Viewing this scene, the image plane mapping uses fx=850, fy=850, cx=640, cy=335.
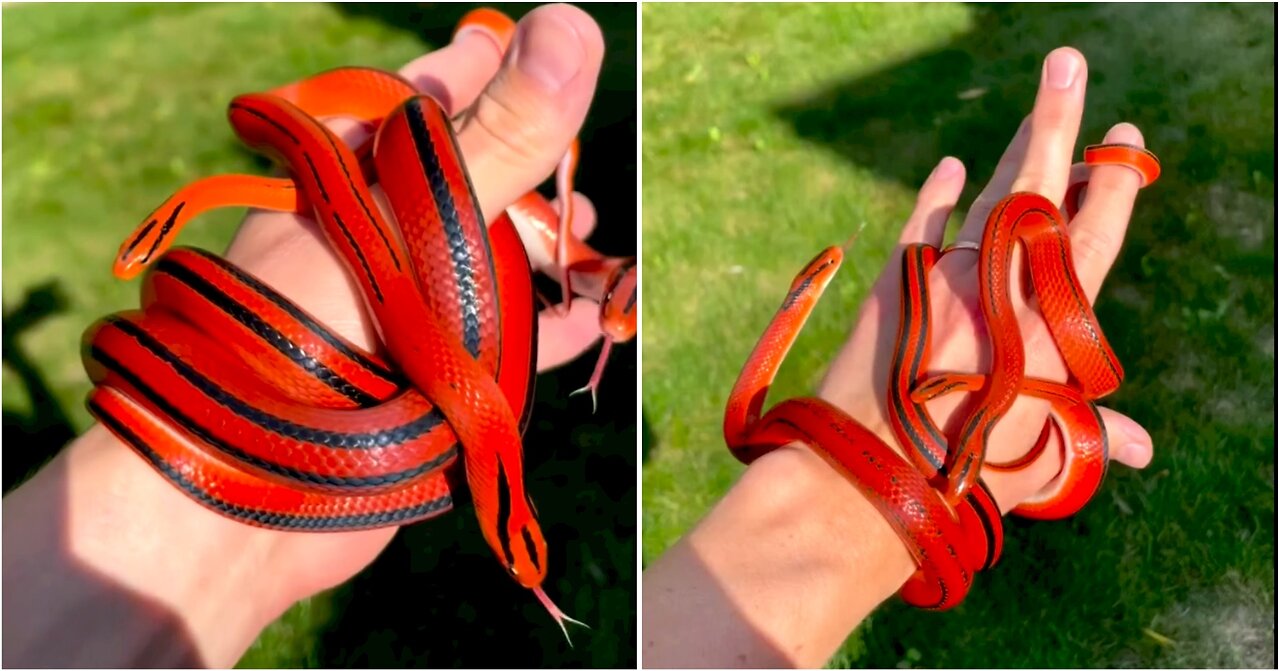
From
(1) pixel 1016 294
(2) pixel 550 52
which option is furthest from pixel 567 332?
(1) pixel 1016 294

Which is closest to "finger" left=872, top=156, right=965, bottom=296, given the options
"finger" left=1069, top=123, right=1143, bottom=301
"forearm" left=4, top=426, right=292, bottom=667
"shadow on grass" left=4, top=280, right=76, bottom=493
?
"finger" left=1069, top=123, right=1143, bottom=301

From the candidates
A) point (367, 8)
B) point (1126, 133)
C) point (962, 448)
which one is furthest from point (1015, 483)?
point (367, 8)

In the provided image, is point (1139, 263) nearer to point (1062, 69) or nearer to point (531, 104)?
point (1062, 69)

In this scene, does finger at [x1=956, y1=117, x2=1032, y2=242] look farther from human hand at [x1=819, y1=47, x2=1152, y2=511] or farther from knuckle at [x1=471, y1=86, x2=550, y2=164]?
knuckle at [x1=471, y1=86, x2=550, y2=164]

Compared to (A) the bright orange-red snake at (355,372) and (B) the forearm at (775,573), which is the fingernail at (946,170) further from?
(A) the bright orange-red snake at (355,372)

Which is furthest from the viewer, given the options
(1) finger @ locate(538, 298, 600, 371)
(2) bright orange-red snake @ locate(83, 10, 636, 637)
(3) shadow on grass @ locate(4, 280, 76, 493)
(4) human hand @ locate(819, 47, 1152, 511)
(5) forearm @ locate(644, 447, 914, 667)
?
(3) shadow on grass @ locate(4, 280, 76, 493)

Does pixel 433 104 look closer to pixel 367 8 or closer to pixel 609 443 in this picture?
pixel 609 443

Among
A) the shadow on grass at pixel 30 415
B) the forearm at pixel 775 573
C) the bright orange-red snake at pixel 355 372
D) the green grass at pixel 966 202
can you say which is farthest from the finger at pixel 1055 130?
the shadow on grass at pixel 30 415
